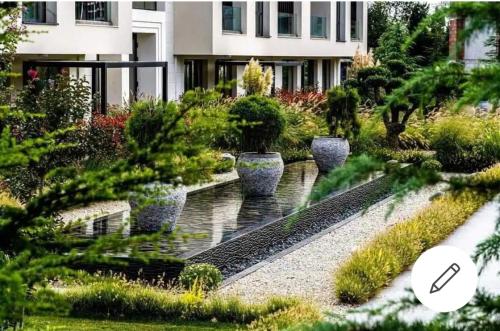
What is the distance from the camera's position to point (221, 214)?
47.9 feet

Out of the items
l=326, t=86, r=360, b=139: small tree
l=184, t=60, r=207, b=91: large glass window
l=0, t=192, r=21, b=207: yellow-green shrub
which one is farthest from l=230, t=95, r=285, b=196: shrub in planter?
l=184, t=60, r=207, b=91: large glass window

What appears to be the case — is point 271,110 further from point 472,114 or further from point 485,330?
point 485,330

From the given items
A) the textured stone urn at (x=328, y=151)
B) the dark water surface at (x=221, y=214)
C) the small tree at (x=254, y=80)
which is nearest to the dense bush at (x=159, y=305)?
the dark water surface at (x=221, y=214)

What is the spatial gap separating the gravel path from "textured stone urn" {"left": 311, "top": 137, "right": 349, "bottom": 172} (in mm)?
5475

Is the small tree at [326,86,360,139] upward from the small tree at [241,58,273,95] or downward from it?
downward

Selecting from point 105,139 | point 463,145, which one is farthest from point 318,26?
point 105,139

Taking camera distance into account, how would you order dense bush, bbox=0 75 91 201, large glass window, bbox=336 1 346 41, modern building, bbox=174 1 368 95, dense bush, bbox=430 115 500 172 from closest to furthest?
dense bush, bbox=0 75 91 201 < dense bush, bbox=430 115 500 172 < modern building, bbox=174 1 368 95 < large glass window, bbox=336 1 346 41

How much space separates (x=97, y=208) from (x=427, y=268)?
14158 millimetres

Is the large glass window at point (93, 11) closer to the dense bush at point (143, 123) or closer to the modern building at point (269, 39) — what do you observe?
the modern building at point (269, 39)

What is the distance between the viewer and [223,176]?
67.8 feet

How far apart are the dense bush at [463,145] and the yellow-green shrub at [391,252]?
28.2 ft

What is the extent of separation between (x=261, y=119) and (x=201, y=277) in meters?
6.44

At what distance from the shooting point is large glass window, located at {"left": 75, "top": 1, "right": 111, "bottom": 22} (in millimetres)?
25906

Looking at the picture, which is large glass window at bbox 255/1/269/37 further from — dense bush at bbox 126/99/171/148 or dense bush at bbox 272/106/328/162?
dense bush at bbox 126/99/171/148
